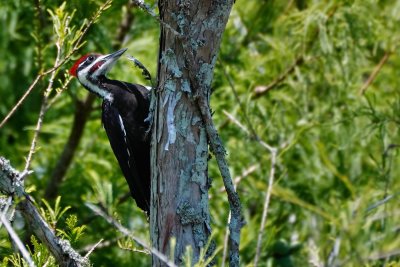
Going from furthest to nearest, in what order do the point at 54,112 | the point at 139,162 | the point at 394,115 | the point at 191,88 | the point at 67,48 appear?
1. the point at 54,112
2. the point at 394,115
3. the point at 139,162
4. the point at 67,48
5. the point at 191,88

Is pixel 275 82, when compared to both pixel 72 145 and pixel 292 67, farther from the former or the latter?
pixel 72 145

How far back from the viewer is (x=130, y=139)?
5000mm

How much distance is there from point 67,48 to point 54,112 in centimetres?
344

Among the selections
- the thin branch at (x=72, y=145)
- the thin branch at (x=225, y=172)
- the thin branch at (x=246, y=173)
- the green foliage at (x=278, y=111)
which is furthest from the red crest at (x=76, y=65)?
the thin branch at (x=246, y=173)

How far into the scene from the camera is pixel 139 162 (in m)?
4.98

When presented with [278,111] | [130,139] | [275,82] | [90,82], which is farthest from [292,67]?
[130,139]

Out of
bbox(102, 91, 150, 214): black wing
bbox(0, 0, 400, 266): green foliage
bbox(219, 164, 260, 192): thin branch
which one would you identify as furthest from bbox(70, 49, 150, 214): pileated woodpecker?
bbox(219, 164, 260, 192): thin branch

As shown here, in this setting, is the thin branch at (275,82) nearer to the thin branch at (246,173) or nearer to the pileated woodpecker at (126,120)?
the thin branch at (246,173)

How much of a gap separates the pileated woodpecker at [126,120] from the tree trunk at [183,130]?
1141mm

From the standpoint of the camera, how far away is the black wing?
4910mm

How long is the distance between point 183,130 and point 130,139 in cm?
137

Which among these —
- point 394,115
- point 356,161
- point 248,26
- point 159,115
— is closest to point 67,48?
point 159,115

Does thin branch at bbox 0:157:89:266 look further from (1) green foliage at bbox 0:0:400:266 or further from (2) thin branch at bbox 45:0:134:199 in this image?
(2) thin branch at bbox 45:0:134:199

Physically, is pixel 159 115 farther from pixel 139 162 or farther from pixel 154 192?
pixel 139 162
